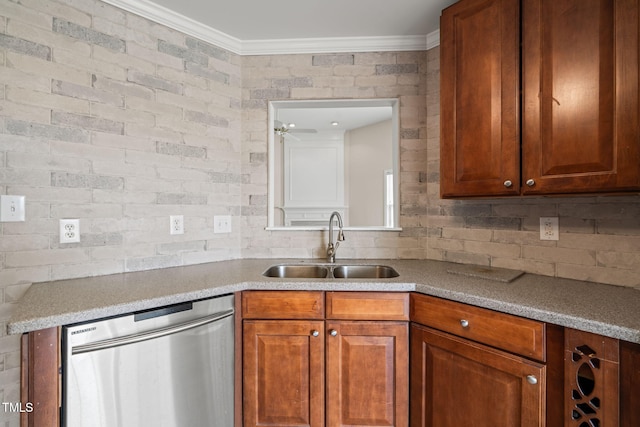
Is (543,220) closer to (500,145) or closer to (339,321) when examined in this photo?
(500,145)

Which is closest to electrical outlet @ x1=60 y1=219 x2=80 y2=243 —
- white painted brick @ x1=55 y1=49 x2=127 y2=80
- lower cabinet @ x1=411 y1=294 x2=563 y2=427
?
white painted brick @ x1=55 y1=49 x2=127 y2=80

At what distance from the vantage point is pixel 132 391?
1.24 metres

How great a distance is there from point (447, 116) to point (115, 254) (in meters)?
1.90

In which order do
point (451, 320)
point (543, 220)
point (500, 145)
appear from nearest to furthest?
point (451, 320), point (500, 145), point (543, 220)

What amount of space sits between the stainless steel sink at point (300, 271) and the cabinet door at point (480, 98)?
838 mm

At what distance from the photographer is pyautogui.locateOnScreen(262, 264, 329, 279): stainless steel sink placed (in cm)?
198

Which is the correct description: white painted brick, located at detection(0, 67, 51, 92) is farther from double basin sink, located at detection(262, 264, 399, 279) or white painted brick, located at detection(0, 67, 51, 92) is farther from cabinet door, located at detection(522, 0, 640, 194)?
cabinet door, located at detection(522, 0, 640, 194)

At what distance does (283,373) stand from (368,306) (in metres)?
0.52

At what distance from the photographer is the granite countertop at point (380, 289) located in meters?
1.05

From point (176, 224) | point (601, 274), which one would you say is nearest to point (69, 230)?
point (176, 224)

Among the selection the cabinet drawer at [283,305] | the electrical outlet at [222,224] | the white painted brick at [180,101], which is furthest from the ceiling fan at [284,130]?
the cabinet drawer at [283,305]

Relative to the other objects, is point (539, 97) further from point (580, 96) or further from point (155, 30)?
point (155, 30)

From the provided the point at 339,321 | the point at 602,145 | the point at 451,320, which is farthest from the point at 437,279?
the point at 602,145

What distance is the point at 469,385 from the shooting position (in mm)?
1318
